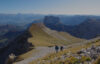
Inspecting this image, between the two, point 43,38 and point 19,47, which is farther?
point 43,38

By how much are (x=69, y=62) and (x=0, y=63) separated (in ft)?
495

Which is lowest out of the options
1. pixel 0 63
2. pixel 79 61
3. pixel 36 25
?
pixel 0 63

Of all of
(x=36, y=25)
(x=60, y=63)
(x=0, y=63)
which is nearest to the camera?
(x=60, y=63)

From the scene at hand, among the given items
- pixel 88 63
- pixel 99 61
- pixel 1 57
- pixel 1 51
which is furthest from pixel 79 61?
pixel 1 51

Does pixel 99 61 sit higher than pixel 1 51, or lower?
higher

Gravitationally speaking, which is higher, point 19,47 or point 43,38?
point 43,38

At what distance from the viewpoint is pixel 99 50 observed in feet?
59.4

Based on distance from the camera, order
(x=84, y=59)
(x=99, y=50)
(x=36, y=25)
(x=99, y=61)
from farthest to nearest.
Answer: (x=36, y=25) → (x=99, y=50) → (x=84, y=59) → (x=99, y=61)

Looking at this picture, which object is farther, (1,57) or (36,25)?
(36,25)

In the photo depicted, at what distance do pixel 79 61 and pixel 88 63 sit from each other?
4.70ft

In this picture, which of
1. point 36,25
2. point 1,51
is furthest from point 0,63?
point 36,25

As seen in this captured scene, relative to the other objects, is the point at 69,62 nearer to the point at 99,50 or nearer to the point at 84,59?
the point at 84,59

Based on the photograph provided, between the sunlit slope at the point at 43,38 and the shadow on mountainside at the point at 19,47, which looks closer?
the shadow on mountainside at the point at 19,47

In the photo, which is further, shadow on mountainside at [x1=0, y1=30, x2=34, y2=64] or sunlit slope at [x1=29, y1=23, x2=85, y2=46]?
sunlit slope at [x1=29, y1=23, x2=85, y2=46]
